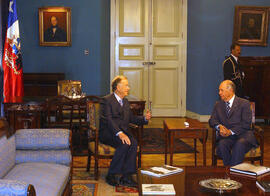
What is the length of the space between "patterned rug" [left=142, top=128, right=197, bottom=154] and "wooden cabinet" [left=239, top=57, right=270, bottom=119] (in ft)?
6.89

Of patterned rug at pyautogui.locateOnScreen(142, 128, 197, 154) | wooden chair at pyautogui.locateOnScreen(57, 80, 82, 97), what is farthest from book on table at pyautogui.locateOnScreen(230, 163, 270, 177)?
wooden chair at pyautogui.locateOnScreen(57, 80, 82, 97)

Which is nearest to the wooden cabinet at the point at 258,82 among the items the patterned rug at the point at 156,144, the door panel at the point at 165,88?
the door panel at the point at 165,88

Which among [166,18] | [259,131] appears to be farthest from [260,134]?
[166,18]

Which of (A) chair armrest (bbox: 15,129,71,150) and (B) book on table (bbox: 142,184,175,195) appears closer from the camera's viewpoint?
(B) book on table (bbox: 142,184,175,195)

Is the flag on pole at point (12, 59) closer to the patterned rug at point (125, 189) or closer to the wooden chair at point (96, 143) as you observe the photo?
the wooden chair at point (96, 143)

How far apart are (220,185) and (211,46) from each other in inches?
236

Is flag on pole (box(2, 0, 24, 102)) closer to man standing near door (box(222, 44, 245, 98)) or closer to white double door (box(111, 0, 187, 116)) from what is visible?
white double door (box(111, 0, 187, 116))

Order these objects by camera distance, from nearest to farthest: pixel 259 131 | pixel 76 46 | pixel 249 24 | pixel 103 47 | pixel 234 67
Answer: pixel 259 131, pixel 234 67, pixel 249 24, pixel 76 46, pixel 103 47

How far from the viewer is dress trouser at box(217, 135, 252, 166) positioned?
4.29 m

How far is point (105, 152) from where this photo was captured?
4.43 metres

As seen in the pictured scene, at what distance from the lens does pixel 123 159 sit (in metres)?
4.36

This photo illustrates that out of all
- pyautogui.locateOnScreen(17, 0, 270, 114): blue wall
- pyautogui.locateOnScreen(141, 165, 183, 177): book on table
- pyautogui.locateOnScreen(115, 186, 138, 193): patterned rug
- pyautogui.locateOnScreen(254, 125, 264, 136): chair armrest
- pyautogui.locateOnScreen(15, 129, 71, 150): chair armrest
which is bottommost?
pyautogui.locateOnScreen(115, 186, 138, 193): patterned rug

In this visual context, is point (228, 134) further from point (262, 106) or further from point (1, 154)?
point (262, 106)

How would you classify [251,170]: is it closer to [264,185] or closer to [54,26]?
[264,185]
